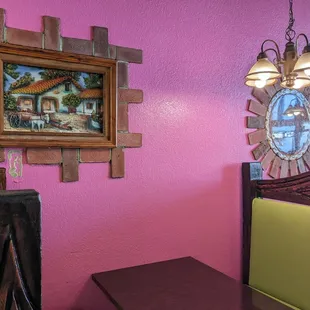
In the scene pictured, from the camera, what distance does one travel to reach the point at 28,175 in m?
1.70

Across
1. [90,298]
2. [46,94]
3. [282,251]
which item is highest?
[46,94]

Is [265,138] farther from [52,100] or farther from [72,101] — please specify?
[52,100]

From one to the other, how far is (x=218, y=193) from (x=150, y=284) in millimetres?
929

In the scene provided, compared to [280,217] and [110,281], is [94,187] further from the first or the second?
[280,217]

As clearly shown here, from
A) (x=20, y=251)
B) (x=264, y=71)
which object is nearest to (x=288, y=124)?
(x=264, y=71)

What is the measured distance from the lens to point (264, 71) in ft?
6.13

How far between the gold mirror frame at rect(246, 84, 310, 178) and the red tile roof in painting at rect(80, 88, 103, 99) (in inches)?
46.2

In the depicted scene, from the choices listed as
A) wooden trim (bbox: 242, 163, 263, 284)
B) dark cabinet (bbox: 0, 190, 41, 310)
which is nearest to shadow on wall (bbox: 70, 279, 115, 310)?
dark cabinet (bbox: 0, 190, 41, 310)

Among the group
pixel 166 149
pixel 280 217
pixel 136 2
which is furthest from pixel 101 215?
pixel 136 2

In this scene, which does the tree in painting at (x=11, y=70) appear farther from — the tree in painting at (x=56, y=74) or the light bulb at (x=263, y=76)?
the light bulb at (x=263, y=76)

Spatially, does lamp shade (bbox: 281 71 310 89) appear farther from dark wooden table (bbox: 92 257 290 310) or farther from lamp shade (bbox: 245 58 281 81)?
dark wooden table (bbox: 92 257 290 310)

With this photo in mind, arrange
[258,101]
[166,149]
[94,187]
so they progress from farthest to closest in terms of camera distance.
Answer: [258,101]
[166,149]
[94,187]

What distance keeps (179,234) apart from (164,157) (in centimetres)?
54

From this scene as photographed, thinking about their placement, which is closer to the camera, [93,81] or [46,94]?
[46,94]
